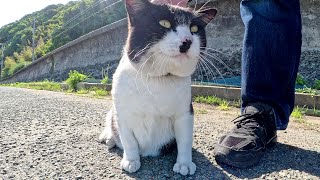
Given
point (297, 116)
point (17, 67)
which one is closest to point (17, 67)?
point (17, 67)

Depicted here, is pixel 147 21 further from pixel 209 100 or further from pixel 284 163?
pixel 209 100

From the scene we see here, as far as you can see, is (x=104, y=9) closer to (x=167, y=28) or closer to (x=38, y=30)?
(x=167, y=28)

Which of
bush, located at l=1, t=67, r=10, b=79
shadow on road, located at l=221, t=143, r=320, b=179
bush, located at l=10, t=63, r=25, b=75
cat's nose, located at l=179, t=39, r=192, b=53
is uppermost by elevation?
cat's nose, located at l=179, t=39, r=192, b=53

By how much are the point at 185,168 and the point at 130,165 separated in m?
0.27

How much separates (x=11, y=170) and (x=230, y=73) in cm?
444

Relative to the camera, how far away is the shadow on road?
5.43 feet

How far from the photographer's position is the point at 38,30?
96.4 ft

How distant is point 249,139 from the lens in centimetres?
179

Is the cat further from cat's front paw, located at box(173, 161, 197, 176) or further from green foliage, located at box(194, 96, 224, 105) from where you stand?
green foliage, located at box(194, 96, 224, 105)

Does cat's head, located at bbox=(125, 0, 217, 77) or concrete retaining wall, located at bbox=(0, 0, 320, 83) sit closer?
cat's head, located at bbox=(125, 0, 217, 77)

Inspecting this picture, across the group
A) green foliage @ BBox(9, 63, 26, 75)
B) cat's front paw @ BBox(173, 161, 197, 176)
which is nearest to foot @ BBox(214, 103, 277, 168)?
cat's front paw @ BBox(173, 161, 197, 176)

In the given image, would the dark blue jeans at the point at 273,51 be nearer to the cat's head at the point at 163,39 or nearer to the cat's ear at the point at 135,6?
the cat's head at the point at 163,39

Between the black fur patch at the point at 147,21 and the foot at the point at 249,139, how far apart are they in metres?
0.58

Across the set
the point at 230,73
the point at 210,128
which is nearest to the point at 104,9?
the point at 230,73
